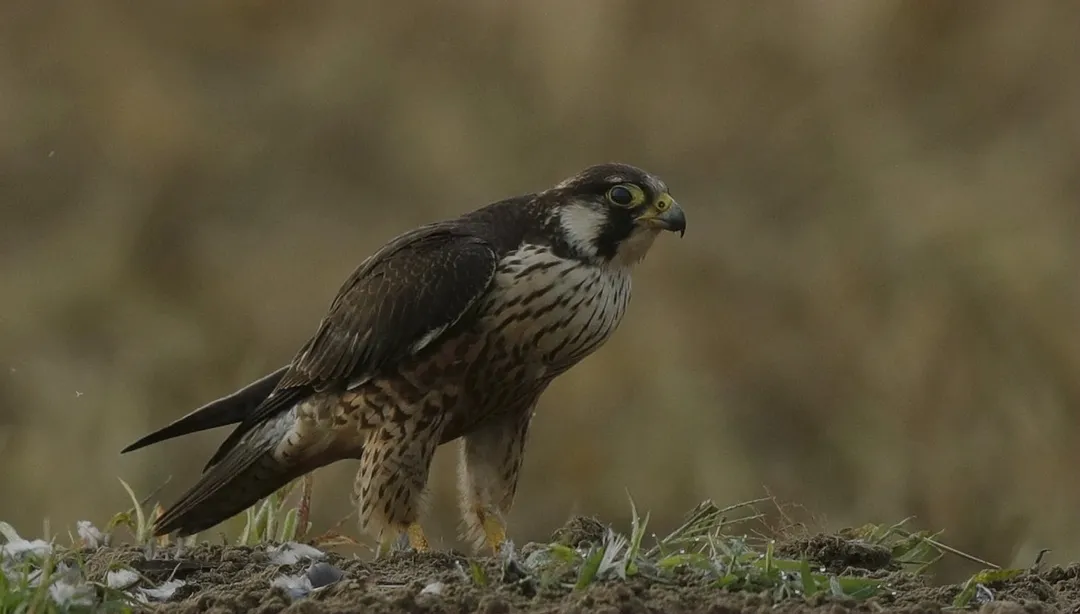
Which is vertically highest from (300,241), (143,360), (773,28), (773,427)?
(773,28)

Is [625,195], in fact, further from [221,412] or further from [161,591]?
[161,591]

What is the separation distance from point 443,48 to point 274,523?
8.80 ft

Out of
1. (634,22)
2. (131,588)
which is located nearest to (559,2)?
(634,22)

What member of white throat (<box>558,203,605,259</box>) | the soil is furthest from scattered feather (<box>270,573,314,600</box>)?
white throat (<box>558,203,605,259</box>)

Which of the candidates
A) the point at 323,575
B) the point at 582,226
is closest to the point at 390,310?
the point at 582,226

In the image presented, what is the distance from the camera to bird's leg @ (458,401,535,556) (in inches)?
114

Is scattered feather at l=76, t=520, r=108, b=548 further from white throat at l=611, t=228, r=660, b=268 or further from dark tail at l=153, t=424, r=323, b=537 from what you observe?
white throat at l=611, t=228, r=660, b=268

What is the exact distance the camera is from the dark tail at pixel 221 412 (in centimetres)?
291

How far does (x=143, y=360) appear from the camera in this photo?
4898mm

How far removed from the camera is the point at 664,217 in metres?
2.71

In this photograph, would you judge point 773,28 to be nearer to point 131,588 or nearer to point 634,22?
point 634,22

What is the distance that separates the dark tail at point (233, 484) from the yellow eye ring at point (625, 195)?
0.93 meters

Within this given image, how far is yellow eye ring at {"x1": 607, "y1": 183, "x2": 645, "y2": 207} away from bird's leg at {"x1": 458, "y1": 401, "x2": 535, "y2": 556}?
0.50 meters

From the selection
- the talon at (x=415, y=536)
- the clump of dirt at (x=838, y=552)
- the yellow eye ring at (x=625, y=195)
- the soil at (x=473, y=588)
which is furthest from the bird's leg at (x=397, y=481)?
the clump of dirt at (x=838, y=552)
